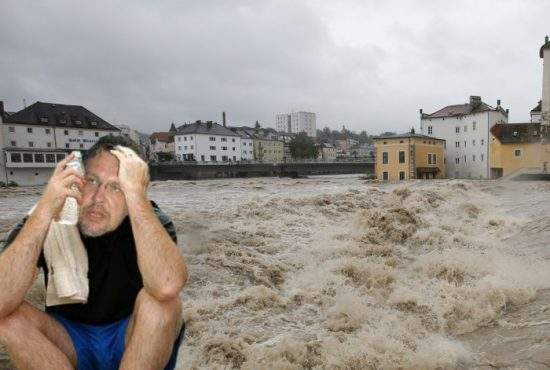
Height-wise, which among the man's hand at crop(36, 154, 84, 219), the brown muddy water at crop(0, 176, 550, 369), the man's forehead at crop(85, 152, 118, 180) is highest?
the man's forehead at crop(85, 152, 118, 180)

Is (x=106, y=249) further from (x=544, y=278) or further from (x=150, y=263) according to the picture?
(x=544, y=278)

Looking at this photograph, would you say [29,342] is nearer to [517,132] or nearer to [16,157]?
[517,132]

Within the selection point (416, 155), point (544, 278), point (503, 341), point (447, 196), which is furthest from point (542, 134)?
point (503, 341)

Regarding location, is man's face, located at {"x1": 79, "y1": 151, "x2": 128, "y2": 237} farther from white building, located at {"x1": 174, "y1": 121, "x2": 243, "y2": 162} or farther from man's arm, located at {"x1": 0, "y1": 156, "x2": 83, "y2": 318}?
white building, located at {"x1": 174, "y1": 121, "x2": 243, "y2": 162}

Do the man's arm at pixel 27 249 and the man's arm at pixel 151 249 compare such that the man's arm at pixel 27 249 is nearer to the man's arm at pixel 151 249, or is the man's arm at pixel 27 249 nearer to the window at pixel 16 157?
the man's arm at pixel 151 249

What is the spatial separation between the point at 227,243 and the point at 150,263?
856 centimetres

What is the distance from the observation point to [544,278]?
6.97m

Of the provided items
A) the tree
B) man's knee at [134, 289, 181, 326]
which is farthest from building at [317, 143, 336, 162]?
man's knee at [134, 289, 181, 326]

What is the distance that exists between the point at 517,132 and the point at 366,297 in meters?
48.7

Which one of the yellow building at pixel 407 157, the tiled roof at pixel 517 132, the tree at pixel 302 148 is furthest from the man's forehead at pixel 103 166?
the tree at pixel 302 148

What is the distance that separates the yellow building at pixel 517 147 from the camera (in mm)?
42438

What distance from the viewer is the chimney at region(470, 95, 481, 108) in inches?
2053

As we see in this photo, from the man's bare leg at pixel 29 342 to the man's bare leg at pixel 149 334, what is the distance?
366 millimetres

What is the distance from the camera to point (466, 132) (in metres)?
51.9
